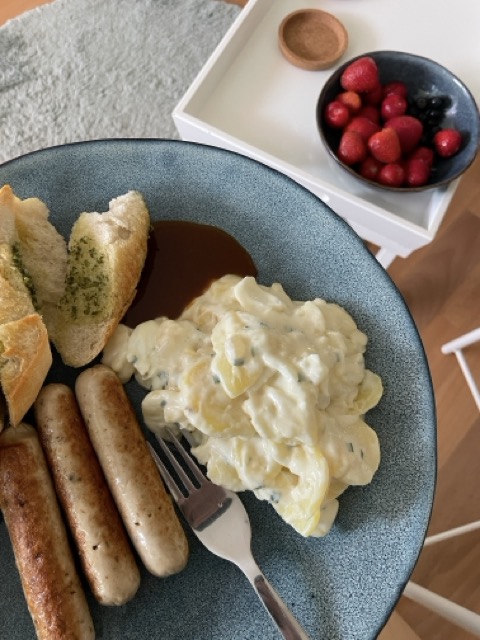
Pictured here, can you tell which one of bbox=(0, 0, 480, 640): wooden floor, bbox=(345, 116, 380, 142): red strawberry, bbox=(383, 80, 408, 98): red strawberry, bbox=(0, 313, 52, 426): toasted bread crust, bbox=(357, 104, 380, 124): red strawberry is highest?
bbox=(383, 80, 408, 98): red strawberry

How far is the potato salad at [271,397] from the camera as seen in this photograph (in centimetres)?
128

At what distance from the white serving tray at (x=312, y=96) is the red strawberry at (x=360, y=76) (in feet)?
0.51

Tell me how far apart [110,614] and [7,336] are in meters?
0.65

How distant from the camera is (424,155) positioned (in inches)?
71.6

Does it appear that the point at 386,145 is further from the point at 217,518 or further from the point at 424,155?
the point at 217,518

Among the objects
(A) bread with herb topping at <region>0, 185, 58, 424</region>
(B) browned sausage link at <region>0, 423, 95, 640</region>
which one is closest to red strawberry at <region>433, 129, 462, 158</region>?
(A) bread with herb topping at <region>0, 185, 58, 424</region>

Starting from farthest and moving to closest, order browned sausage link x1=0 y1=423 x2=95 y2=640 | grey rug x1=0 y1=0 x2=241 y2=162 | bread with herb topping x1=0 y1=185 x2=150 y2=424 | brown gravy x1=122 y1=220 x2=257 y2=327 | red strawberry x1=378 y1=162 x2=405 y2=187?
1. grey rug x1=0 y1=0 x2=241 y2=162
2. red strawberry x1=378 y1=162 x2=405 y2=187
3. brown gravy x1=122 y1=220 x2=257 y2=327
4. bread with herb topping x1=0 y1=185 x2=150 y2=424
5. browned sausage link x1=0 y1=423 x2=95 y2=640

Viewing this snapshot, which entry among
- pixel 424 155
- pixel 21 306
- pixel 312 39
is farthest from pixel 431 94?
pixel 21 306

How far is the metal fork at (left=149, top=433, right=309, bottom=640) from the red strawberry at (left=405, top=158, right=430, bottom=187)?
A: 40.7 inches

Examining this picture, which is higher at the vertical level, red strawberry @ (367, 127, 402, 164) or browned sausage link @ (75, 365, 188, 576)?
red strawberry @ (367, 127, 402, 164)

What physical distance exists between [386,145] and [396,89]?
0.26m

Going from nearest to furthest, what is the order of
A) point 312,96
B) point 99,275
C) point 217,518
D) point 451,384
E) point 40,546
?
point 40,546 < point 217,518 < point 99,275 < point 312,96 < point 451,384

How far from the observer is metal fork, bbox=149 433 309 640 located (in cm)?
128

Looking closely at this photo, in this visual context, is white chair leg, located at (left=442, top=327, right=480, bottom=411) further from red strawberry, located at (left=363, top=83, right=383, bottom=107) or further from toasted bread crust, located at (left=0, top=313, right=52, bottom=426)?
toasted bread crust, located at (left=0, top=313, right=52, bottom=426)
